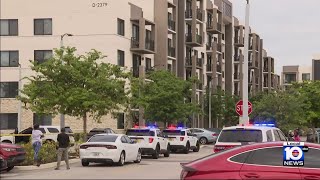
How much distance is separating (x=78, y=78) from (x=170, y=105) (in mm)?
16550

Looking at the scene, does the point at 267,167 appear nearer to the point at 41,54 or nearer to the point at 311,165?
the point at 311,165

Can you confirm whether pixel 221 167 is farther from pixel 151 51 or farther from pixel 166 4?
pixel 166 4

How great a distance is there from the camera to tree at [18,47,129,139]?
103 feet

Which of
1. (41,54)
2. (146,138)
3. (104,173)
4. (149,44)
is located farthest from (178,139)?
(149,44)

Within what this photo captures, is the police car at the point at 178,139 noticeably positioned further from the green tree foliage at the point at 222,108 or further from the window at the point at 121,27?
the green tree foliage at the point at 222,108

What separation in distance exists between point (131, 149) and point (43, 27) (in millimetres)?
32778

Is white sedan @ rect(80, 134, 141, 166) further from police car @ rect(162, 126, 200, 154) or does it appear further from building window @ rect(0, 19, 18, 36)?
building window @ rect(0, 19, 18, 36)

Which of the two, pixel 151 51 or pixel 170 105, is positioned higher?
pixel 151 51

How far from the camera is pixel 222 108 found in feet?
242

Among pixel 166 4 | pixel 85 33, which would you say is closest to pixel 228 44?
pixel 166 4

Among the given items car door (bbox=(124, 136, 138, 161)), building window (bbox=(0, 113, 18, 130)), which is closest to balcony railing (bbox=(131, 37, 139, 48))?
building window (bbox=(0, 113, 18, 130))

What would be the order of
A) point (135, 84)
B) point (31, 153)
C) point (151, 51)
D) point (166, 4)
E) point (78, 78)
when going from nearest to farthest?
1. point (31, 153)
2. point (78, 78)
3. point (135, 84)
4. point (151, 51)
5. point (166, 4)

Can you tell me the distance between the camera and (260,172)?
9.23 metres

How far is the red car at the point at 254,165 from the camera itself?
30.2 ft
